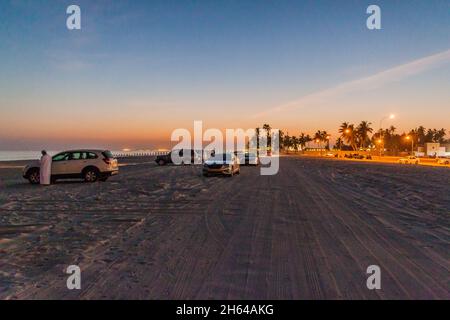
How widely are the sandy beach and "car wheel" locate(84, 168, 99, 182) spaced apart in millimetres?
7432

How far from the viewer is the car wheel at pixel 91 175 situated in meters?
A: 21.6

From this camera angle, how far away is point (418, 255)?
7039mm

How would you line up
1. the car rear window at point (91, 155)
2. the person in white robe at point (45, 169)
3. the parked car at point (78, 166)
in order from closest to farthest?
the person in white robe at point (45, 169) → the parked car at point (78, 166) → the car rear window at point (91, 155)

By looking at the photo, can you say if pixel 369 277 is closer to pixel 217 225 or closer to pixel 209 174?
pixel 217 225

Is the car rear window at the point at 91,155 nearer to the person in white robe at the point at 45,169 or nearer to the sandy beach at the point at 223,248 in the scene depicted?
the person in white robe at the point at 45,169

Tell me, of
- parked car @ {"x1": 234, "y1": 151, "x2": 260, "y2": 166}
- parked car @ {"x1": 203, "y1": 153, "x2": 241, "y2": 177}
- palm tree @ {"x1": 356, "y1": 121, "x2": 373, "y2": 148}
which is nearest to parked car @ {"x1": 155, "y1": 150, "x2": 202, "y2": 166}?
parked car @ {"x1": 234, "y1": 151, "x2": 260, "y2": 166}

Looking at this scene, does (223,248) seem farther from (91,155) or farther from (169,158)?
(169,158)

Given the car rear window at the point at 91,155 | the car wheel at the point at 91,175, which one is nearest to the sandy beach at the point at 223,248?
the car wheel at the point at 91,175

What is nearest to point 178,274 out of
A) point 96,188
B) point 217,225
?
point 217,225

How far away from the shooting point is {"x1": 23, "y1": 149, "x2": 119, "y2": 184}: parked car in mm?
21219

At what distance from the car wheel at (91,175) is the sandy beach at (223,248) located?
24.4 feet

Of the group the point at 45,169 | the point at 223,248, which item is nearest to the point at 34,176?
the point at 45,169

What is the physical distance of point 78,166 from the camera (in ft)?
70.5

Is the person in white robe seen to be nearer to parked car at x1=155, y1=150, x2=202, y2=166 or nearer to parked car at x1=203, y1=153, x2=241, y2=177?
parked car at x1=203, y1=153, x2=241, y2=177
